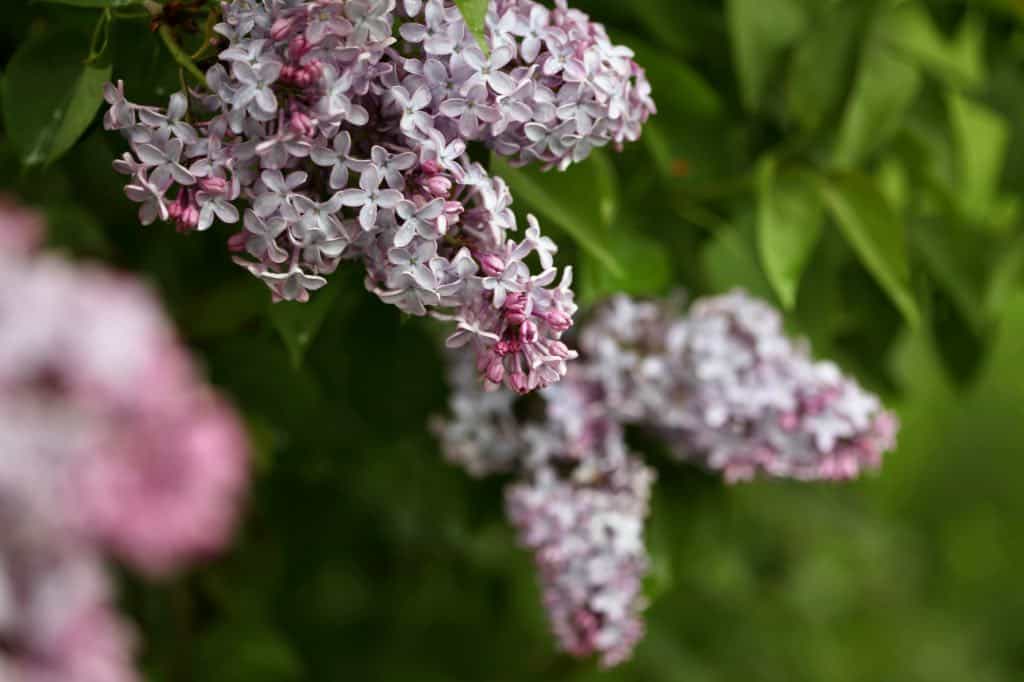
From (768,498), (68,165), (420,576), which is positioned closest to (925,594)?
(768,498)

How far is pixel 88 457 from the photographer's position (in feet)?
3.82

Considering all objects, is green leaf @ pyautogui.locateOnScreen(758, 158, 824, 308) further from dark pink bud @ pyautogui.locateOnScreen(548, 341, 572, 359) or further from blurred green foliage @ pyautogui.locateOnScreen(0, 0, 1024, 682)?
dark pink bud @ pyautogui.locateOnScreen(548, 341, 572, 359)

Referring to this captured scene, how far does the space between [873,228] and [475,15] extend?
1.72 feet

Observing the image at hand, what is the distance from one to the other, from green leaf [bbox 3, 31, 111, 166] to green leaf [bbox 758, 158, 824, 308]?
508mm

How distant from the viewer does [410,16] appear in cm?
63

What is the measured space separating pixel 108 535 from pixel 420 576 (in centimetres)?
47

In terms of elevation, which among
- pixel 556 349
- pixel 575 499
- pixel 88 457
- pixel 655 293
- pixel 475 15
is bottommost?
pixel 88 457

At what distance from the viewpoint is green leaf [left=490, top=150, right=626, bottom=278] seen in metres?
0.79

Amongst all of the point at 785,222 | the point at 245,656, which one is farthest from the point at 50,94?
the point at 245,656

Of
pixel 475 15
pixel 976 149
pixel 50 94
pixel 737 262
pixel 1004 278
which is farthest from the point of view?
pixel 976 149

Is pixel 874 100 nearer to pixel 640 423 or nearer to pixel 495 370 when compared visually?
pixel 640 423

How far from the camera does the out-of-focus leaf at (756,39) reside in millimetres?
1042

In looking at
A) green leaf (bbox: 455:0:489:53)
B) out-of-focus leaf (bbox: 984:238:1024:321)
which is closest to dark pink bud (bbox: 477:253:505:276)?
green leaf (bbox: 455:0:489:53)

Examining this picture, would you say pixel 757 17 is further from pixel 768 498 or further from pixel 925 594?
pixel 925 594
